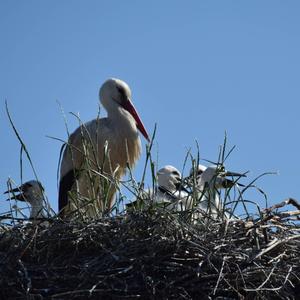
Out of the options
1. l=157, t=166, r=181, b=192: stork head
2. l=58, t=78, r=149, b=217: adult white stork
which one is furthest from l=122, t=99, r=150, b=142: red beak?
l=157, t=166, r=181, b=192: stork head

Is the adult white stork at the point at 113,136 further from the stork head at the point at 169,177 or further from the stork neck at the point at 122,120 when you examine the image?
the stork head at the point at 169,177

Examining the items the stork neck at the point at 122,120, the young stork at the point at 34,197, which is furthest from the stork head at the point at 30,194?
the stork neck at the point at 122,120

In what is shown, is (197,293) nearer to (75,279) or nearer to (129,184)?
(75,279)

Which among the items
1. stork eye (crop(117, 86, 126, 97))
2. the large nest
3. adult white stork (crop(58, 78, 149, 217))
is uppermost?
stork eye (crop(117, 86, 126, 97))

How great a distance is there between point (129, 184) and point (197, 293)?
697 millimetres

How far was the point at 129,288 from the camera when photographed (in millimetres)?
3576

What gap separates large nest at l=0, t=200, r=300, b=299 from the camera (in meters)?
3.59

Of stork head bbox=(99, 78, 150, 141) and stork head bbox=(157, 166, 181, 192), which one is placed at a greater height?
stork head bbox=(99, 78, 150, 141)

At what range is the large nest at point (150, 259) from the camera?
359 centimetres

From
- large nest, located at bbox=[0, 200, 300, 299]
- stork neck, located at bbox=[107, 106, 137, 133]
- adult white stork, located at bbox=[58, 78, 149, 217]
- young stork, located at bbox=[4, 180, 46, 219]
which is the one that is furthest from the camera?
stork neck, located at bbox=[107, 106, 137, 133]

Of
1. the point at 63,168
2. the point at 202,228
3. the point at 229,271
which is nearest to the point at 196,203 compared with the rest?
the point at 202,228

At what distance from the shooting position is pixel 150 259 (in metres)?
3.68

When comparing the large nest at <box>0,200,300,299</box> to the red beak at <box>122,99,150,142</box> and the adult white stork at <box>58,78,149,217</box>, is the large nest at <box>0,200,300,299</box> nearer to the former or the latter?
the adult white stork at <box>58,78,149,217</box>

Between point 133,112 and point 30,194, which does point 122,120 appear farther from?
point 30,194
